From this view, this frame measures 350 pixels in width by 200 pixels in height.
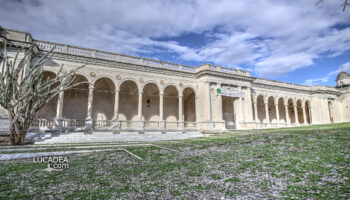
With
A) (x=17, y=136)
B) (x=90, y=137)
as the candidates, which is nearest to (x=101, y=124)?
(x=90, y=137)

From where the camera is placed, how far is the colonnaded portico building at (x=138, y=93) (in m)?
18.3

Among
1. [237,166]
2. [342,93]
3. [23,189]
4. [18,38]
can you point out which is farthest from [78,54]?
[342,93]

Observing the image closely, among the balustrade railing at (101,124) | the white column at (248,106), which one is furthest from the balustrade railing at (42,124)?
the white column at (248,106)

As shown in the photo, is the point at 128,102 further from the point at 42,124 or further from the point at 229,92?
the point at 229,92

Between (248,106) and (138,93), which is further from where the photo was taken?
(248,106)

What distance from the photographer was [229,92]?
25.3m

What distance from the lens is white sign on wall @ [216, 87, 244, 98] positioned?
80.5ft

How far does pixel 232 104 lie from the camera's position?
29141mm

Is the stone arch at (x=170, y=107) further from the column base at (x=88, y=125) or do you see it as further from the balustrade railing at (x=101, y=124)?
the column base at (x=88, y=125)

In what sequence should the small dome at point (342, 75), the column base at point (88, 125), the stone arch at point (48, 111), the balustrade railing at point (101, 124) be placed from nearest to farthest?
the column base at point (88, 125) → the balustrade railing at point (101, 124) → the stone arch at point (48, 111) → the small dome at point (342, 75)

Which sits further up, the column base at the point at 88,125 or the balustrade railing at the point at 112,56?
the balustrade railing at the point at 112,56

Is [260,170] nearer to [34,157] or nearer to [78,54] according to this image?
[34,157]

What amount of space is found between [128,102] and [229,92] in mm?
13450

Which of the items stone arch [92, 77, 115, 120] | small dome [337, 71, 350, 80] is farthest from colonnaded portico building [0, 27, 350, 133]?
small dome [337, 71, 350, 80]
